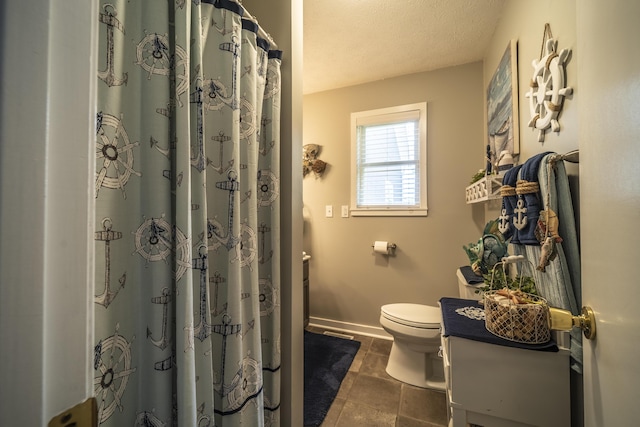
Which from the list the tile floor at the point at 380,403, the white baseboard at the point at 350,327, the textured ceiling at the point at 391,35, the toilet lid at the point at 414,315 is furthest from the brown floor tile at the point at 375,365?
the textured ceiling at the point at 391,35

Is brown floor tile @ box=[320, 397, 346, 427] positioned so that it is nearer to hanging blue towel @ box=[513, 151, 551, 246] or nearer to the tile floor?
the tile floor

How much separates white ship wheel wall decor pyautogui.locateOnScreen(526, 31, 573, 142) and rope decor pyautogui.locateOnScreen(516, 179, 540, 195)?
0.27m

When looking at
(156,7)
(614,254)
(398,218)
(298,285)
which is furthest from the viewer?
(398,218)

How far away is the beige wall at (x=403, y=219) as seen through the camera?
81.4 inches

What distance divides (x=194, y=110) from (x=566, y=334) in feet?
4.65

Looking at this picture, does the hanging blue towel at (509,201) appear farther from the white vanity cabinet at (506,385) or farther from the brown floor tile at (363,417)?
the brown floor tile at (363,417)

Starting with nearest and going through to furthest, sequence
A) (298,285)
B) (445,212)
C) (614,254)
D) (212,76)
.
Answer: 1. (614,254)
2. (212,76)
3. (298,285)
4. (445,212)

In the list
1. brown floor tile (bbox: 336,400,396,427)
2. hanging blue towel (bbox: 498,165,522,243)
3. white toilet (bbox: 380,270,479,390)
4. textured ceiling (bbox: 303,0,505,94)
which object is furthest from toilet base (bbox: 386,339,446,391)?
textured ceiling (bbox: 303,0,505,94)

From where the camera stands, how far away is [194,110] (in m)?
0.72

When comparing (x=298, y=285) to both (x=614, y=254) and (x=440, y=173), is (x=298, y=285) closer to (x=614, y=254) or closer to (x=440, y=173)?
(x=614, y=254)

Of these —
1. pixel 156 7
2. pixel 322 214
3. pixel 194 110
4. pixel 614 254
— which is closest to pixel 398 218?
pixel 322 214

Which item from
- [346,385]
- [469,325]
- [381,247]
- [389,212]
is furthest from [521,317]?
[389,212]

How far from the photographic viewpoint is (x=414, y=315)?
1688mm

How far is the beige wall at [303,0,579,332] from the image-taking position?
207 cm
